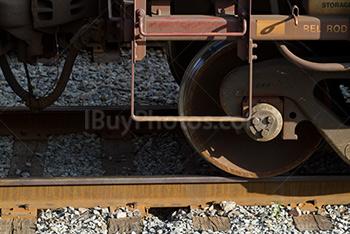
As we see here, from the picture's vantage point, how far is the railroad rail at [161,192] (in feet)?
16.8

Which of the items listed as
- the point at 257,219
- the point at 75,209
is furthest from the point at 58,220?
the point at 257,219

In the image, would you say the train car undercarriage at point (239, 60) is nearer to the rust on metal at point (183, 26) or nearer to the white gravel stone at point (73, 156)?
the rust on metal at point (183, 26)

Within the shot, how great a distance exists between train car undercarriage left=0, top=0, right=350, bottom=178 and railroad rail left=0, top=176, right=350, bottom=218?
15cm

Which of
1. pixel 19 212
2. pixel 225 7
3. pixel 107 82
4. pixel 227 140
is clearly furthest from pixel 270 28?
pixel 107 82

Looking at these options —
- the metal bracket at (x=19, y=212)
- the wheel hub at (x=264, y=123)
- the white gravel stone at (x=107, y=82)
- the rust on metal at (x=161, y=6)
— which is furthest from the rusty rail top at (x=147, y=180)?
the white gravel stone at (x=107, y=82)

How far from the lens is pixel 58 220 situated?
499cm

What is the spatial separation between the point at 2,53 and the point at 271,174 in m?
2.50

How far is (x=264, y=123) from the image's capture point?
500cm

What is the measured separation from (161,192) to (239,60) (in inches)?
49.3

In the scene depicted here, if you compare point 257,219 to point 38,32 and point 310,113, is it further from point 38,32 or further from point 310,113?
point 38,32

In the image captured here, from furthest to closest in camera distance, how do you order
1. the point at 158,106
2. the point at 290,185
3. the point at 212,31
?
1. the point at 158,106
2. the point at 290,185
3. the point at 212,31

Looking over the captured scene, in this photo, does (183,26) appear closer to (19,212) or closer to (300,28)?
(300,28)

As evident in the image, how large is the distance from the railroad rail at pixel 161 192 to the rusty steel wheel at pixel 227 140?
0.46ft

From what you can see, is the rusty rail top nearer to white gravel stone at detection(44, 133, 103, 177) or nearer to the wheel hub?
the wheel hub
